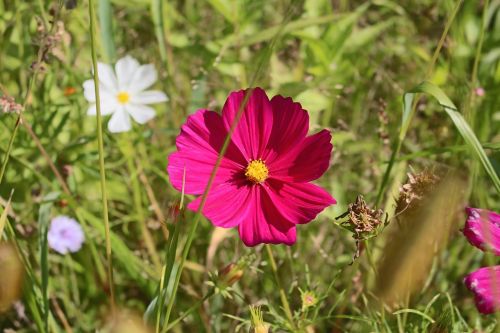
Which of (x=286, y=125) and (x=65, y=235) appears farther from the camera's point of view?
(x=65, y=235)

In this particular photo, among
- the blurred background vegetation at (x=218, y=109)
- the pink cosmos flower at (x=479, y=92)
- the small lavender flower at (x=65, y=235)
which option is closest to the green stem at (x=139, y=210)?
the blurred background vegetation at (x=218, y=109)

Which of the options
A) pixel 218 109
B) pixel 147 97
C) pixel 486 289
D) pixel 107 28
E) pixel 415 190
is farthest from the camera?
pixel 218 109

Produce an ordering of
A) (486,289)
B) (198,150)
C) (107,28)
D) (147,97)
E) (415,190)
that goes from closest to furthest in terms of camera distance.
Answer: (486,289), (415,190), (198,150), (107,28), (147,97)

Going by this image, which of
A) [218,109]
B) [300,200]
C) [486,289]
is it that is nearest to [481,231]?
[486,289]

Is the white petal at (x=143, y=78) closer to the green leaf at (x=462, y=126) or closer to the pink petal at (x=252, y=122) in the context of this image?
the pink petal at (x=252, y=122)

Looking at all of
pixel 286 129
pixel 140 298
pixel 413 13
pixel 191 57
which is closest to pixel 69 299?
pixel 140 298

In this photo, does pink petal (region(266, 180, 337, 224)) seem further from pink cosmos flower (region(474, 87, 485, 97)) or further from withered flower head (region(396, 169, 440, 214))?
pink cosmos flower (region(474, 87, 485, 97))

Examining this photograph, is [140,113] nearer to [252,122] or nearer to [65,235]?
[65,235]
